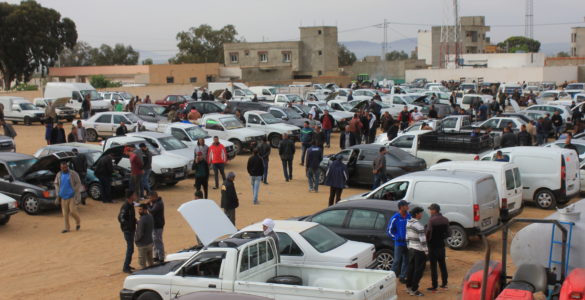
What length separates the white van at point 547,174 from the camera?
16.7 metres

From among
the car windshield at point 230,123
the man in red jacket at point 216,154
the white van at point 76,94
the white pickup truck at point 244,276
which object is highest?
the white van at point 76,94

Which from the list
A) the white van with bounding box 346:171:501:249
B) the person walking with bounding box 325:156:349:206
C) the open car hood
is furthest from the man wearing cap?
the person walking with bounding box 325:156:349:206

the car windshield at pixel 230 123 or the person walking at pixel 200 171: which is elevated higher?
the car windshield at pixel 230 123

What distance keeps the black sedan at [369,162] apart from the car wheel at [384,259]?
760 cm

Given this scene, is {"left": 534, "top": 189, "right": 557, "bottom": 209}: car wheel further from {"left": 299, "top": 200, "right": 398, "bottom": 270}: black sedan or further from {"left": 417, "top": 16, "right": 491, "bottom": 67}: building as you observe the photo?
{"left": 417, "top": 16, "right": 491, "bottom": 67}: building

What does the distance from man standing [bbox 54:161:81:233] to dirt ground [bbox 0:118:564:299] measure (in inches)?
17.8

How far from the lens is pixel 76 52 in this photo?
12988 cm

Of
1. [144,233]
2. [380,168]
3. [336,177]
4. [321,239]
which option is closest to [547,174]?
[380,168]

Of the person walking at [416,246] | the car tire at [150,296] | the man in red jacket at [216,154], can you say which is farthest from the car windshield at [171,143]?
the person walking at [416,246]

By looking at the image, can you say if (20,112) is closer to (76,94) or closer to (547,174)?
(76,94)

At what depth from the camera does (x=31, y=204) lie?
17.0 m

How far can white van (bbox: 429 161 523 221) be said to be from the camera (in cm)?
1430

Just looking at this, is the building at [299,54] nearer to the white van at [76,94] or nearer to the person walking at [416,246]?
the white van at [76,94]

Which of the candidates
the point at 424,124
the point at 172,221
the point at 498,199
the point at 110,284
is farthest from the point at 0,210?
the point at 424,124
